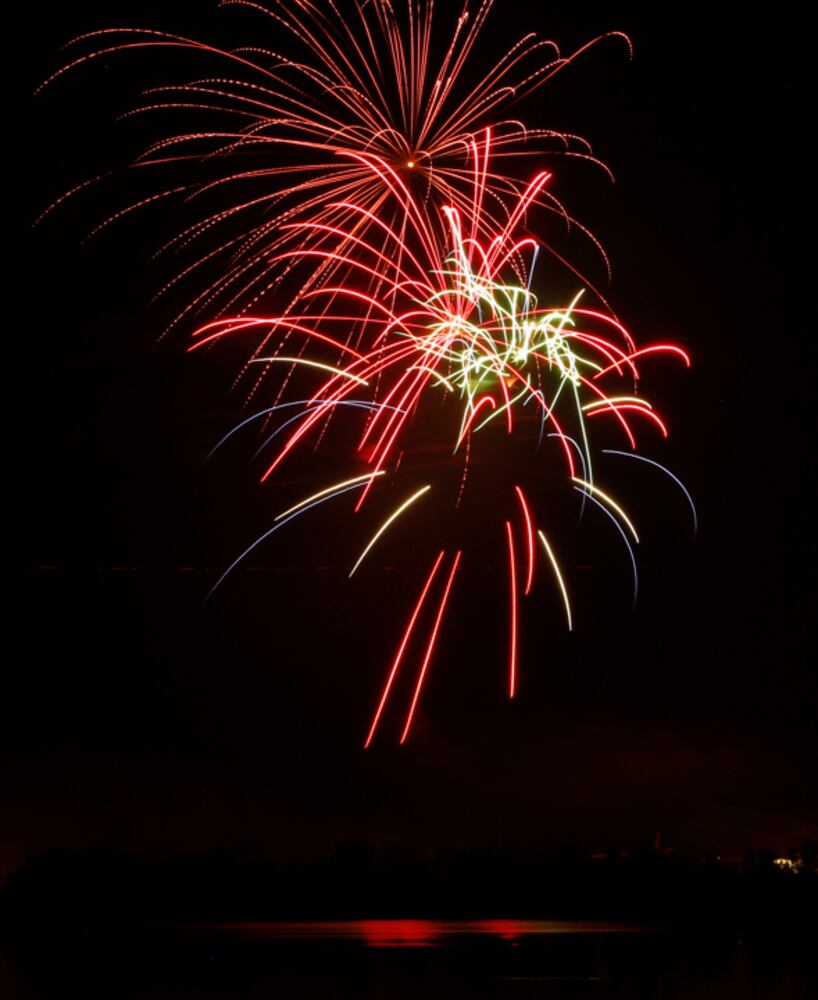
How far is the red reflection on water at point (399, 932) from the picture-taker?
28031mm

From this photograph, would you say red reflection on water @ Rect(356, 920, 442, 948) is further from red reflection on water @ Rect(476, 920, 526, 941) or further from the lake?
red reflection on water @ Rect(476, 920, 526, 941)

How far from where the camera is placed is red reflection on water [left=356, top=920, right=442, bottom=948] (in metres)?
28.0

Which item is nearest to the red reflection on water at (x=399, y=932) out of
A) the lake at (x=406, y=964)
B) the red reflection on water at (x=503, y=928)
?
the lake at (x=406, y=964)

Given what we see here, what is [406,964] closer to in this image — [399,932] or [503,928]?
[399,932]

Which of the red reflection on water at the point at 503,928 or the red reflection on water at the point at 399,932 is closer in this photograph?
the red reflection on water at the point at 399,932

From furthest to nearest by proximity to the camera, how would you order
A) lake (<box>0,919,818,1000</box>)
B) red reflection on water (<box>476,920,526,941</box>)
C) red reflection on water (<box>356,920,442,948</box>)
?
red reflection on water (<box>476,920,526,941</box>) → red reflection on water (<box>356,920,442,948</box>) → lake (<box>0,919,818,1000</box>)

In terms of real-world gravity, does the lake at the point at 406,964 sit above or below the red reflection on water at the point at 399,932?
above

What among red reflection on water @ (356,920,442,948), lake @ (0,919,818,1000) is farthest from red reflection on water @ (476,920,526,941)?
red reflection on water @ (356,920,442,948)

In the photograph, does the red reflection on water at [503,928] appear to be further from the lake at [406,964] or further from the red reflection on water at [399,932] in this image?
the red reflection on water at [399,932]

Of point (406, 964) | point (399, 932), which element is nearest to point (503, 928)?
point (399, 932)

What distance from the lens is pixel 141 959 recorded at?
76.7 ft

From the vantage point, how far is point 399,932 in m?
33.0

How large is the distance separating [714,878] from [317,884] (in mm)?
10184

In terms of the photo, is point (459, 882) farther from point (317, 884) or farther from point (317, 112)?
point (317, 112)
